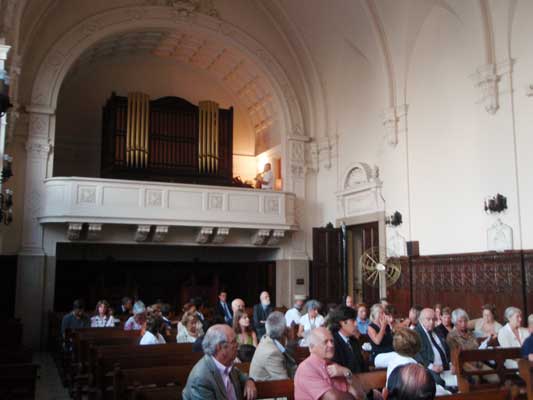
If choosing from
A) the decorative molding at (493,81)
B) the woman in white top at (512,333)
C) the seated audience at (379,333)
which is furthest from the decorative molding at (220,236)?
the woman in white top at (512,333)

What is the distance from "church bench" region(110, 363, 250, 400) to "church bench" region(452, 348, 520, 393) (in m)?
2.75

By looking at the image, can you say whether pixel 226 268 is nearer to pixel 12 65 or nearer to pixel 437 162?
pixel 437 162

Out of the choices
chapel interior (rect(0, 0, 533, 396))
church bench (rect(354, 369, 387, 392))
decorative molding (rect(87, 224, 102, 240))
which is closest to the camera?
church bench (rect(354, 369, 387, 392))

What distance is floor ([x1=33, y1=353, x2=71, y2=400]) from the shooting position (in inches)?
331

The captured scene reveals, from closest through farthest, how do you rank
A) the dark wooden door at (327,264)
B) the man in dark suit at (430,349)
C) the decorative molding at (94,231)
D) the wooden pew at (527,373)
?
1. the wooden pew at (527,373)
2. the man in dark suit at (430,349)
3. the decorative molding at (94,231)
4. the dark wooden door at (327,264)

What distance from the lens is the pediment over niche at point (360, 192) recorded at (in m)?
14.3

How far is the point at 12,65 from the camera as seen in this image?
11055 mm

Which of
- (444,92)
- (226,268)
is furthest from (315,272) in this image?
(444,92)

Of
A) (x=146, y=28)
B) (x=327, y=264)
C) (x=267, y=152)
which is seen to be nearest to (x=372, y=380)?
(x=327, y=264)

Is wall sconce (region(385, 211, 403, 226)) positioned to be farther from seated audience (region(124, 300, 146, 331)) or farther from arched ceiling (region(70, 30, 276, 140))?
seated audience (region(124, 300, 146, 331))

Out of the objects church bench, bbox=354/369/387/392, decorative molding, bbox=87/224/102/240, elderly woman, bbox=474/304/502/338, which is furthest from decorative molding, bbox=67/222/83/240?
church bench, bbox=354/369/387/392

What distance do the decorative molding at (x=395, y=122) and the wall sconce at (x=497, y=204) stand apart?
3.40 m

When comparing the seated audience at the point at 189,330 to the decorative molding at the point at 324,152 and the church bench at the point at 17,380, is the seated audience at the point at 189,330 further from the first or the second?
the decorative molding at the point at 324,152

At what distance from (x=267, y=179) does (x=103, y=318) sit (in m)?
7.77
